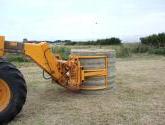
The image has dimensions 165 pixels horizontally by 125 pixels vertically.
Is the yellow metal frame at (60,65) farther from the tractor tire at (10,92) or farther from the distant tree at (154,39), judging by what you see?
the distant tree at (154,39)

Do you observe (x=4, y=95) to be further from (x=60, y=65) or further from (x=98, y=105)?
(x=60, y=65)

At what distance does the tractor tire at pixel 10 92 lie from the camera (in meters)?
7.33

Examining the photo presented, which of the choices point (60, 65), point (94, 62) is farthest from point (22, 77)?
point (94, 62)

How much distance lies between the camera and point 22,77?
7.55 meters

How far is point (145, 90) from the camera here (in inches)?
421

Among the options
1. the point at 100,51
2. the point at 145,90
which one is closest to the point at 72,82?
the point at 100,51

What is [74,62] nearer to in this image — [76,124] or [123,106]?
[123,106]

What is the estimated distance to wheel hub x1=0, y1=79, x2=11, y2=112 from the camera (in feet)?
24.2

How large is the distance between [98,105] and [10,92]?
7.24ft

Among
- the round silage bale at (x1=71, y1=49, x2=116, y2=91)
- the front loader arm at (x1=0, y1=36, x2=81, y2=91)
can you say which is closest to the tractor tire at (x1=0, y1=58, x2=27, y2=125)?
the front loader arm at (x1=0, y1=36, x2=81, y2=91)

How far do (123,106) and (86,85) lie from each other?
1.76 m

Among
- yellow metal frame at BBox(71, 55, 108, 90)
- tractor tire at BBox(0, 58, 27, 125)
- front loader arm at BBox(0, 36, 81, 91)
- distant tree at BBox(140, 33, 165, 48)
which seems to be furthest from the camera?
distant tree at BBox(140, 33, 165, 48)

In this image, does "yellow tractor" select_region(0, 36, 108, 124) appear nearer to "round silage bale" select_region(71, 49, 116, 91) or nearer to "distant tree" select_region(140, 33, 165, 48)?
"round silage bale" select_region(71, 49, 116, 91)

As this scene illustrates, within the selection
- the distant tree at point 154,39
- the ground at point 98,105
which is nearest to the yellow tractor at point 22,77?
the ground at point 98,105
